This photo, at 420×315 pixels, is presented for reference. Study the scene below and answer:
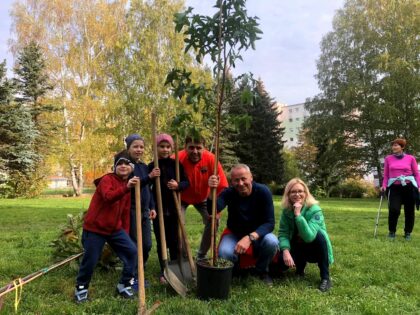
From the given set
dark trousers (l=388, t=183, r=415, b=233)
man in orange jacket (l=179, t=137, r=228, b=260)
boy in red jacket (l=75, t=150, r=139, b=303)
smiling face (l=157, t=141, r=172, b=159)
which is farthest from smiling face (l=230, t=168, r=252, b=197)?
dark trousers (l=388, t=183, r=415, b=233)

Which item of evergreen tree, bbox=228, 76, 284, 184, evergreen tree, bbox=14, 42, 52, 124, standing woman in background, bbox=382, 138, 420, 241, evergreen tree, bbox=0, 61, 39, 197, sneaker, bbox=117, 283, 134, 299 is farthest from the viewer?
evergreen tree, bbox=228, 76, 284, 184

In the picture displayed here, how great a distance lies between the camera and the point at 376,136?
2880 centimetres

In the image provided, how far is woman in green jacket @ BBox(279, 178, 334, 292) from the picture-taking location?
455 centimetres

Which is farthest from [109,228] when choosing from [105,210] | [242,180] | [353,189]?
[353,189]

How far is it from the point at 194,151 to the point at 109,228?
1.47 meters

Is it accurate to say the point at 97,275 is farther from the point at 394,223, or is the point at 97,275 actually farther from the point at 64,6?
the point at 64,6

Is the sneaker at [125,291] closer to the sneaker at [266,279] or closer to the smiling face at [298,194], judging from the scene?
the sneaker at [266,279]

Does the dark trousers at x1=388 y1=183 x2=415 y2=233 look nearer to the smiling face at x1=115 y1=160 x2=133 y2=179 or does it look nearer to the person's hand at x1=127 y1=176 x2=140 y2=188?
the smiling face at x1=115 y1=160 x2=133 y2=179

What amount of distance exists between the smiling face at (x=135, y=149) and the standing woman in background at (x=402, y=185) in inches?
215

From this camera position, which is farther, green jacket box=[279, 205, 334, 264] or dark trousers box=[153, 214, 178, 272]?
dark trousers box=[153, 214, 178, 272]

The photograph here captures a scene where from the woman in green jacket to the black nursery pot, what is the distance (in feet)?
2.78

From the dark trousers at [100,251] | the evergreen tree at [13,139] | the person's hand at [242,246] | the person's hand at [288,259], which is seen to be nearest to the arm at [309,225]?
the person's hand at [288,259]

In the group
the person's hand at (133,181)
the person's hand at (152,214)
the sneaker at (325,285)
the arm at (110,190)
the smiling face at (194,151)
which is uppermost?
the smiling face at (194,151)

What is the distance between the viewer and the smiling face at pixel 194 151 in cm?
499
